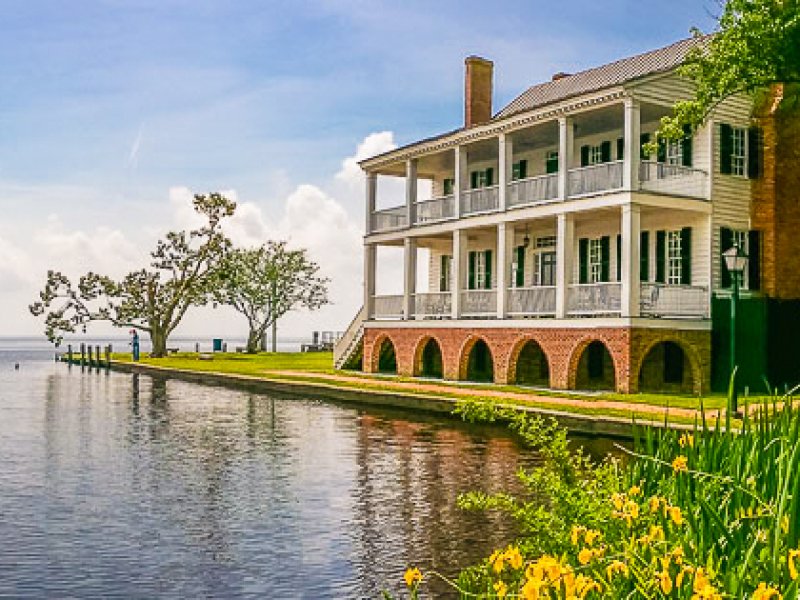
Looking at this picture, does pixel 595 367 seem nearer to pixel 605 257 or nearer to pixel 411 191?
pixel 605 257

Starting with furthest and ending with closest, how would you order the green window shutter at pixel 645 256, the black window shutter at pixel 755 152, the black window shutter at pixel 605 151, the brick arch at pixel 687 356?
the black window shutter at pixel 605 151
the green window shutter at pixel 645 256
the black window shutter at pixel 755 152
the brick arch at pixel 687 356

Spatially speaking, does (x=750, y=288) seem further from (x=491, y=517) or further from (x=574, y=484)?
(x=574, y=484)

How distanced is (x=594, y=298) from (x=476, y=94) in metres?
14.1

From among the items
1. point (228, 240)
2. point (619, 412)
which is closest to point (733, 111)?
point (619, 412)

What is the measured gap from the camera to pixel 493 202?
33.6m

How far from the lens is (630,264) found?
27.1 metres

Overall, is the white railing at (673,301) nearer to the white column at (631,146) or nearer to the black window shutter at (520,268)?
the white column at (631,146)

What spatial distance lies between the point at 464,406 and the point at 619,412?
43.3ft

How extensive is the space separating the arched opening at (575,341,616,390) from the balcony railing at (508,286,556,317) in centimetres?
247

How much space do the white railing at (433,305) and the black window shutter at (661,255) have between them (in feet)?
22.9

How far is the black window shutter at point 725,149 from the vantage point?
29641 millimetres

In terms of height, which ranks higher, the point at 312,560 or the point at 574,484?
the point at 574,484

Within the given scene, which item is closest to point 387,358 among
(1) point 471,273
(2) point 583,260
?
(1) point 471,273

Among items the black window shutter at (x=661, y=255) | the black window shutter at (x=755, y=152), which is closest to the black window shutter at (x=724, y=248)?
the black window shutter at (x=661, y=255)
